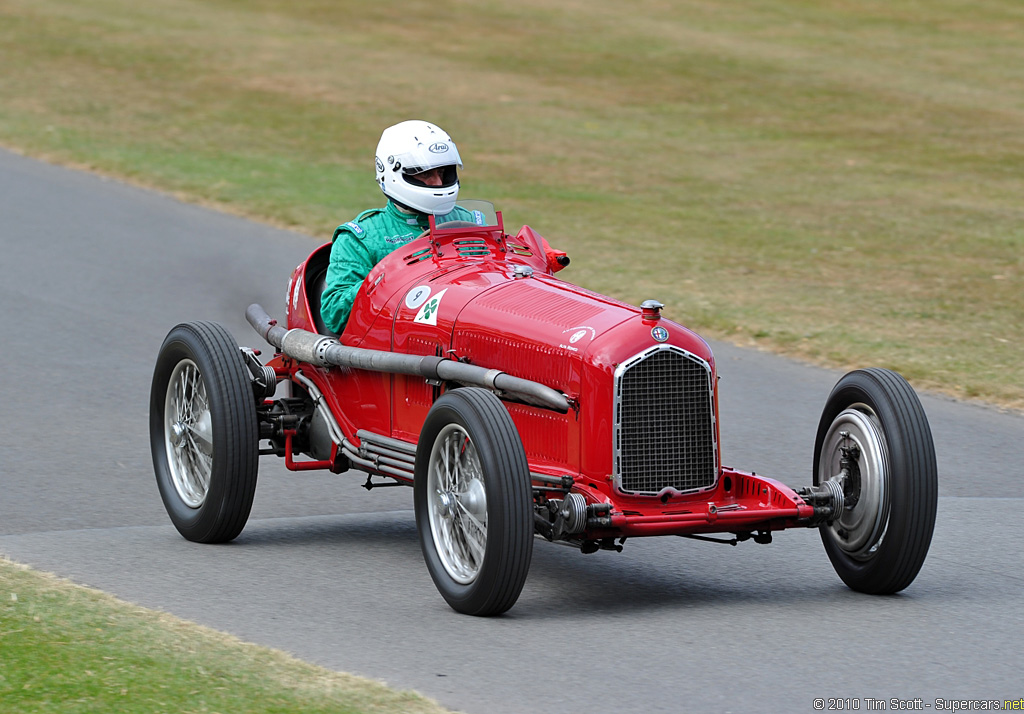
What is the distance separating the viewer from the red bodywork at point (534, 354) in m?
6.34

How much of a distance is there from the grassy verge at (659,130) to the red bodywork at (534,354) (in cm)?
460

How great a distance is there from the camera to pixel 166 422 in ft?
26.3

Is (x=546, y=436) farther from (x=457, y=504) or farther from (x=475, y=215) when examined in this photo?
(x=475, y=215)

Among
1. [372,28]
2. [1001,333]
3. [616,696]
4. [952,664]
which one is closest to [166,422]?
[616,696]

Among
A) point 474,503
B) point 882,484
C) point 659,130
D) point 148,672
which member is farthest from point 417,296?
point 659,130

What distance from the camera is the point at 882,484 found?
20.9 ft

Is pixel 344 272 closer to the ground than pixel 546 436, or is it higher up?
higher up

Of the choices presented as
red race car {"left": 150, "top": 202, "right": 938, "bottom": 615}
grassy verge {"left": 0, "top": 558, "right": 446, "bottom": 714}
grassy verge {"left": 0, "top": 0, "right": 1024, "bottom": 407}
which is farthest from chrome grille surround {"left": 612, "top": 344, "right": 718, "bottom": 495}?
grassy verge {"left": 0, "top": 0, "right": 1024, "bottom": 407}

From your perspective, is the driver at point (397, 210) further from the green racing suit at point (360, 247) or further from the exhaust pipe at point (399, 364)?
the exhaust pipe at point (399, 364)

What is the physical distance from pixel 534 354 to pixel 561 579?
3.31ft

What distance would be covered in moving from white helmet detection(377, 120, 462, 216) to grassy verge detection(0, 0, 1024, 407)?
14.9ft

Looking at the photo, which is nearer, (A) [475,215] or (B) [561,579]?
(B) [561,579]

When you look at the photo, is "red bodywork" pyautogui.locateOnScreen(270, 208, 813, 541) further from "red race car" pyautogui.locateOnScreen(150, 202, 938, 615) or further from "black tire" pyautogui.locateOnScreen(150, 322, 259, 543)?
"black tire" pyautogui.locateOnScreen(150, 322, 259, 543)

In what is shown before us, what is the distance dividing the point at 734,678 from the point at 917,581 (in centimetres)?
168
